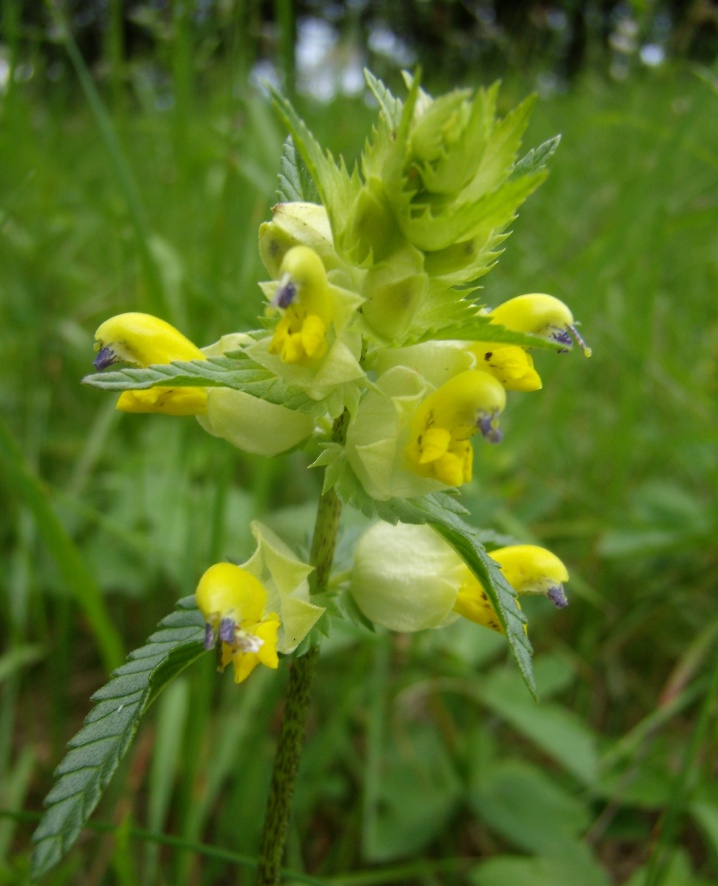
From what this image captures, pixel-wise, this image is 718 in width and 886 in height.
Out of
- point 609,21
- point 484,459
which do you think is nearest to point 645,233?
point 484,459

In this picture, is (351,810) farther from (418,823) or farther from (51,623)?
(51,623)

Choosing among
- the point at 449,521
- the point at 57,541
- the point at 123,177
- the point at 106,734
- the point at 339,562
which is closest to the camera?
the point at 106,734

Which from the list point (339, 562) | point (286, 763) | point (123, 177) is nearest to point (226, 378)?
point (339, 562)

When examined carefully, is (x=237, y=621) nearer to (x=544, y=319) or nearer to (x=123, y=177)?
(x=544, y=319)

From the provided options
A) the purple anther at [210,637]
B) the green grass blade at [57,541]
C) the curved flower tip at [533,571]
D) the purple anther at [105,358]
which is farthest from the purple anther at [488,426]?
the green grass blade at [57,541]

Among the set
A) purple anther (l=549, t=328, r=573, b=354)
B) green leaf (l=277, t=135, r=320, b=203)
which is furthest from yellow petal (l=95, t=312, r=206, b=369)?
purple anther (l=549, t=328, r=573, b=354)

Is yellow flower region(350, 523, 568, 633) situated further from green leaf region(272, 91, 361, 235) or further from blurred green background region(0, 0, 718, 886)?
green leaf region(272, 91, 361, 235)

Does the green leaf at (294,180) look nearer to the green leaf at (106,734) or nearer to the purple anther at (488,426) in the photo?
the purple anther at (488,426)
